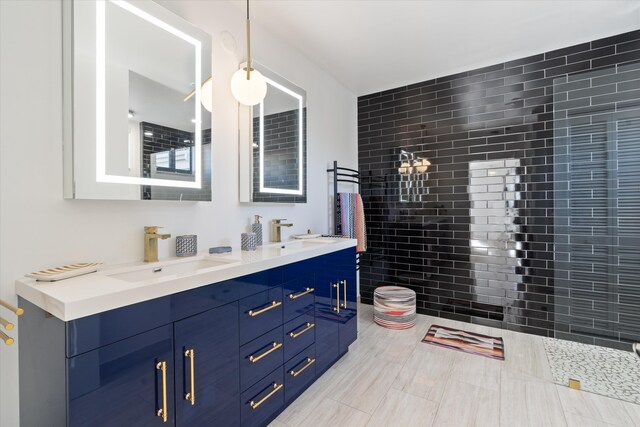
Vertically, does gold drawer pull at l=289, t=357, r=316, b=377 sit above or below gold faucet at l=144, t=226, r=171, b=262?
below

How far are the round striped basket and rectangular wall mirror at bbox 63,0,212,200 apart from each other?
211cm

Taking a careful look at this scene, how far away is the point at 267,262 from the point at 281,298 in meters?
0.25

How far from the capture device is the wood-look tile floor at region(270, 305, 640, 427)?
168cm


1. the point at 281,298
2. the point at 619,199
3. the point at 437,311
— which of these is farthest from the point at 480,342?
the point at 281,298

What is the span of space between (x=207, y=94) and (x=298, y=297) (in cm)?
135

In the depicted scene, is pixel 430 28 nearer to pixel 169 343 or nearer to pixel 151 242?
pixel 151 242

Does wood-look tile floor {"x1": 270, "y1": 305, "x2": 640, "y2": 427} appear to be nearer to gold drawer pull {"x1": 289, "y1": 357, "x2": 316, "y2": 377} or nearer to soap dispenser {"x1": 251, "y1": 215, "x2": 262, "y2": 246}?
gold drawer pull {"x1": 289, "y1": 357, "x2": 316, "y2": 377}

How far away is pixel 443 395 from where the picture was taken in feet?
6.24

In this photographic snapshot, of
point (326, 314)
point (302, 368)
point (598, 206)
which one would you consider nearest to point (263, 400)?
point (302, 368)

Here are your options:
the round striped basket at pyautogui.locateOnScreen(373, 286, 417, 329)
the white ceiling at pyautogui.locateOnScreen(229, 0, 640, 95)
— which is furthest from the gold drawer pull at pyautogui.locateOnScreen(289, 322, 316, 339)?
the white ceiling at pyautogui.locateOnScreen(229, 0, 640, 95)

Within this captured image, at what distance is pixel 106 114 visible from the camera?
133cm

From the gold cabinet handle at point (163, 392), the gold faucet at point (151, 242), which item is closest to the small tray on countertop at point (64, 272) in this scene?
the gold faucet at point (151, 242)

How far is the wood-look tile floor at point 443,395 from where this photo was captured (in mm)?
1678

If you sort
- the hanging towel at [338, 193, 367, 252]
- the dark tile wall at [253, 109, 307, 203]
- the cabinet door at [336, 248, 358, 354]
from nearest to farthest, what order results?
the dark tile wall at [253, 109, 307, 203], the cabinet door at [336, 248, 358, 354], the hanging towel at [338, 193, 367, 252]
